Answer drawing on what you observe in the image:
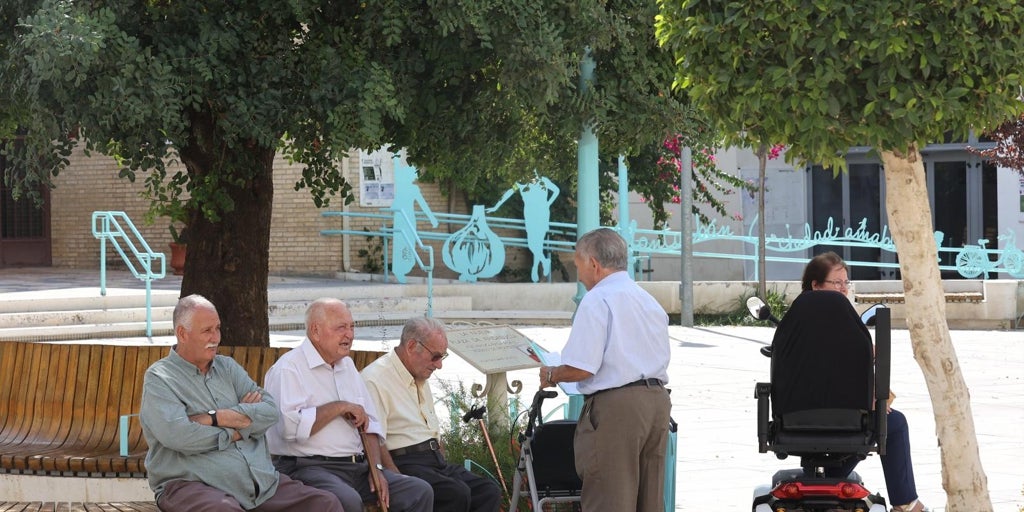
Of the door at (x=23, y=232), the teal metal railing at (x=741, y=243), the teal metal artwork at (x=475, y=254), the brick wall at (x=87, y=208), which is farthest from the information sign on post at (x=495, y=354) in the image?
the door at (x=23, y=232)

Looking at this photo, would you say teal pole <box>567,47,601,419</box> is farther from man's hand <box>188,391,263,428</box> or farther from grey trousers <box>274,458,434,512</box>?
man's hand <box>188,391,263,428</box>

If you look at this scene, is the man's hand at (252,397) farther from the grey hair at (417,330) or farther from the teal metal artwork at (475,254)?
the teal metal artwork at (475,254)

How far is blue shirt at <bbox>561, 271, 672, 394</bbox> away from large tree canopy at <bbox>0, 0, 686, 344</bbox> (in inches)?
67.3

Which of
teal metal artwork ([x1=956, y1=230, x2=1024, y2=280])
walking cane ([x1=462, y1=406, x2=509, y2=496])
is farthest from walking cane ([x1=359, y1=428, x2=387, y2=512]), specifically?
teal metal artwork ([x1=956, y1=230, x2=1024, y2=280])

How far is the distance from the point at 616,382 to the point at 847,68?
67.8 inches

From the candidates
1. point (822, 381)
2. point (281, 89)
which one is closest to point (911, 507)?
point (822, 381)

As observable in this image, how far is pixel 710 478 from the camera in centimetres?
879

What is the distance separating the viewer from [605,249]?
6.02 meters

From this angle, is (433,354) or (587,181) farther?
(587,181)

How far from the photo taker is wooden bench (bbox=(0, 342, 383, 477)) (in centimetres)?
731

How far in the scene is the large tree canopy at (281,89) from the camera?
6.66m

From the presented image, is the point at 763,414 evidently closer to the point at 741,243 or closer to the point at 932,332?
the point at 932,332

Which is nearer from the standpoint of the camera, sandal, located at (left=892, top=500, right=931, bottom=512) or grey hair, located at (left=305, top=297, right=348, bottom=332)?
grey hair, located at (left=305, top=297, right=348, bottom=332)

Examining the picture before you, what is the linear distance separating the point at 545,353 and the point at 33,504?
290 centimetres
